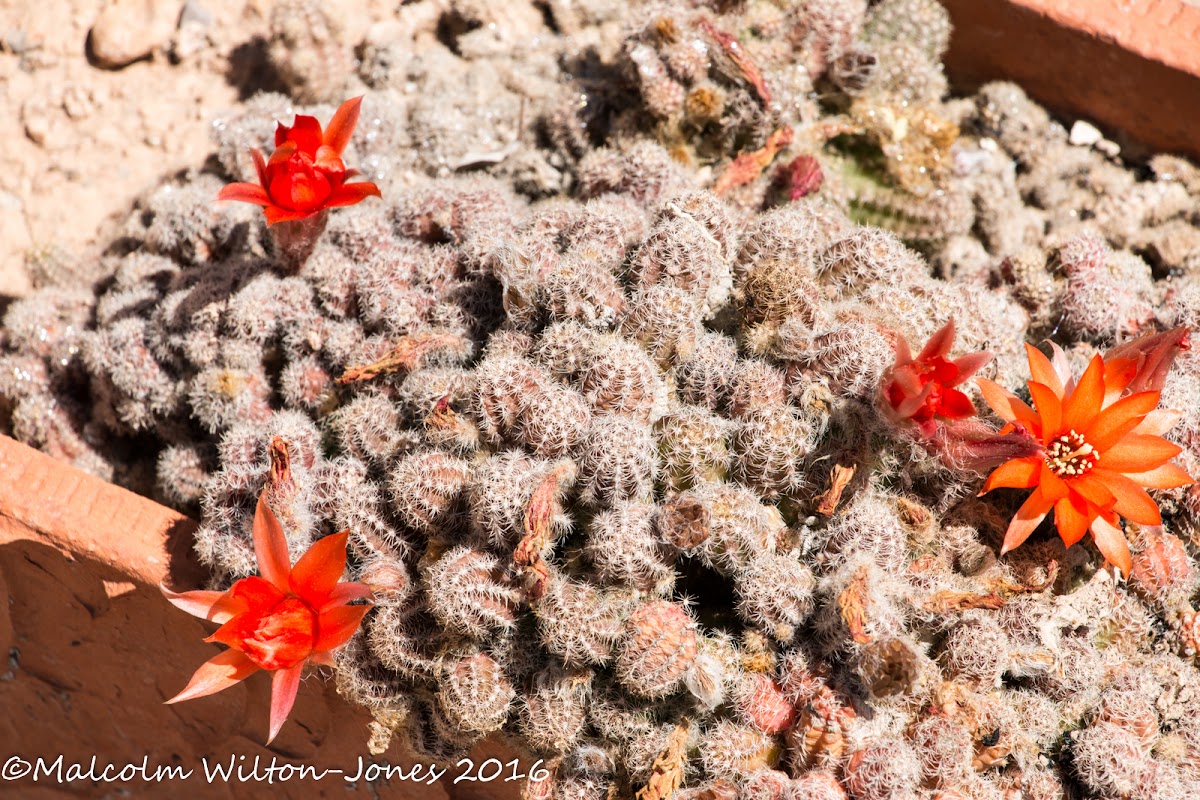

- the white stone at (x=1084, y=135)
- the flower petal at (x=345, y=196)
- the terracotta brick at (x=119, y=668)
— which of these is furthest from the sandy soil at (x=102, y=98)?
the white stone at (x=1084, y=135)

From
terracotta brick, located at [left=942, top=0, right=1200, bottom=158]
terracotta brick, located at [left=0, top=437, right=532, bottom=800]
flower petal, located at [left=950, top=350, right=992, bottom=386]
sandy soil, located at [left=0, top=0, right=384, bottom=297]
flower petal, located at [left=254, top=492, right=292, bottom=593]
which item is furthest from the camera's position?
sandy soil, located at [left=0, top=0, right=384, bottom=297]

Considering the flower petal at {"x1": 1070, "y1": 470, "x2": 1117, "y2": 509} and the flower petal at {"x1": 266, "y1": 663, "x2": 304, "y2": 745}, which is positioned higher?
the flower petal at {"x1": 1070, "y1": 470, "x2": 1117, "y2": 509}

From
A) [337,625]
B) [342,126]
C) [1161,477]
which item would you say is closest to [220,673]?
[337,625]

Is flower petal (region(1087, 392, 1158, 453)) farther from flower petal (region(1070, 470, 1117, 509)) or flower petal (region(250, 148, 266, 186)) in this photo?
flower petal (region(250, 148, 266, 186))

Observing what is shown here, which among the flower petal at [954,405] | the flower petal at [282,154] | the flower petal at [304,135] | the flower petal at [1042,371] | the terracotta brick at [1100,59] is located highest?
the terracotta brick at [1100,59]

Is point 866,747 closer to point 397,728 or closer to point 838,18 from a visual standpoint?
point 397,728

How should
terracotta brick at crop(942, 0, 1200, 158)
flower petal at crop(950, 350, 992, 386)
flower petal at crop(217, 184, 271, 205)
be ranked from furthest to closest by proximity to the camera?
terracotta brick at crop(942, 0, 1200, 158), flower petal at crop(217, 184, 271, 205), flower petal at crop(950, 350, 992, 386)

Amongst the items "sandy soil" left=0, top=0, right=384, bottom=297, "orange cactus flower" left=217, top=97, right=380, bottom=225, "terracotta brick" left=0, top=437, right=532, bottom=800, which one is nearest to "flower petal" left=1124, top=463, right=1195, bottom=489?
"terracotta brick" left=0, top=437, right=532, bottom=800

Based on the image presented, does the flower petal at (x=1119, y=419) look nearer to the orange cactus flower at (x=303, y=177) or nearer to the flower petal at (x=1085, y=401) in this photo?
the flower petal at (x=1085, y=401)

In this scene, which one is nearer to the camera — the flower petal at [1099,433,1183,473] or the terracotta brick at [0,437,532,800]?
the flower petal at [1099,433,1183,473]
